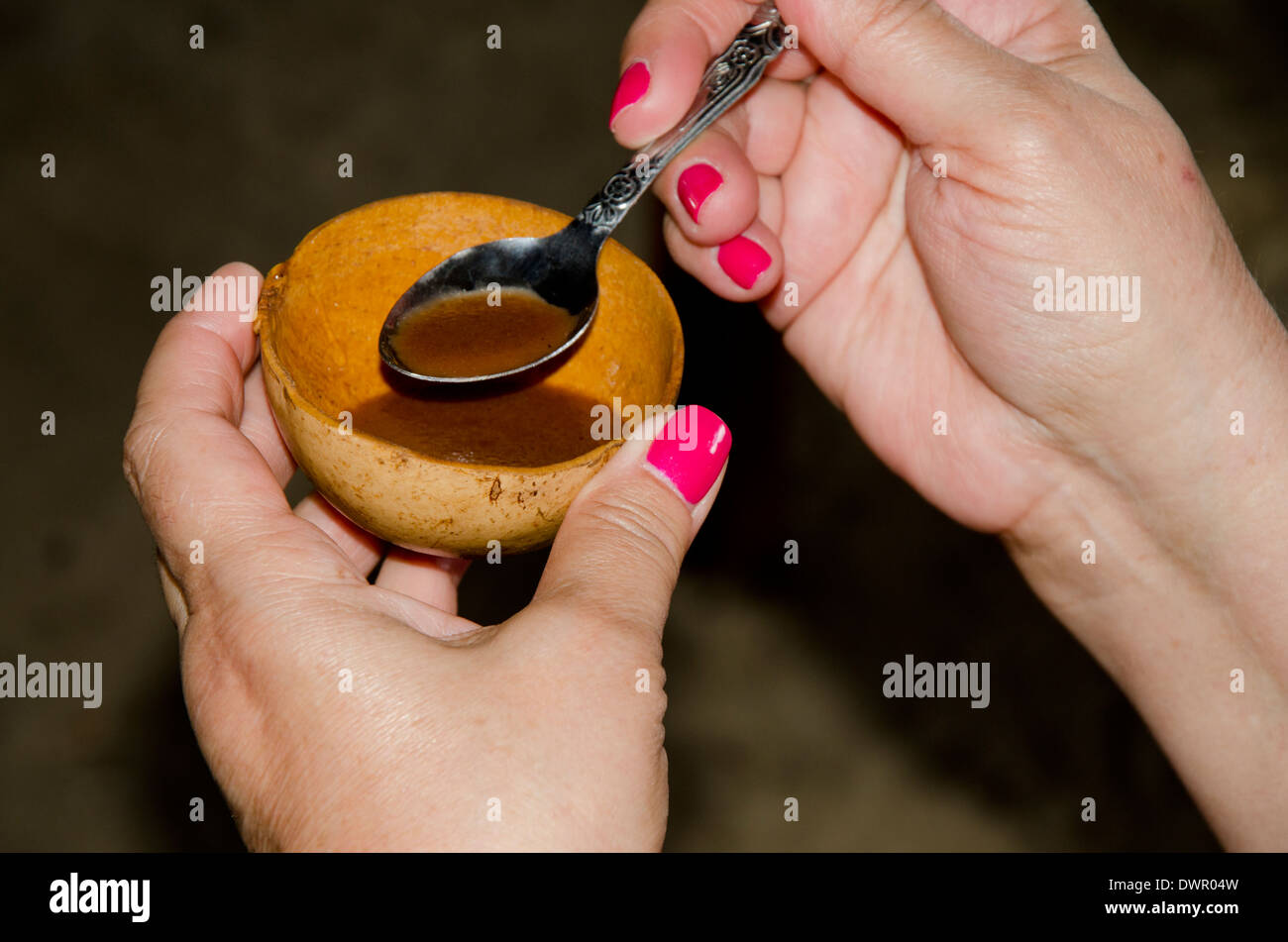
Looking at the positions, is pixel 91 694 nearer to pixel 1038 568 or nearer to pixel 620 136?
pixel 620 136

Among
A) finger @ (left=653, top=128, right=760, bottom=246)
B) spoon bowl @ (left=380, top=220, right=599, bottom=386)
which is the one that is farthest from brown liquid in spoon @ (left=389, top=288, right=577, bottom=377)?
finger @ (left=653, top=128, right=760, bottom=246)

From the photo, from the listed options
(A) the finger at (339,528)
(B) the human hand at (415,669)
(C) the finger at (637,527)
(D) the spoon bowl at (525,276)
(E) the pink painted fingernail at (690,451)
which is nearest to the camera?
(B) the human hand at (415,669)

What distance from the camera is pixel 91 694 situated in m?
2.46

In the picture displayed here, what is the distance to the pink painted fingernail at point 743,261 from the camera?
1.65m

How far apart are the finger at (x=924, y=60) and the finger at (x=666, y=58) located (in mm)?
149

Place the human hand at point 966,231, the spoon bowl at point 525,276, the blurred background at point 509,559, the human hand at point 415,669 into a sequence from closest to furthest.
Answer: the human hand at point 415,669 → the human hand at point 966,231 → the spoon bowl at point 525,276 → the blurred background at point 509,559

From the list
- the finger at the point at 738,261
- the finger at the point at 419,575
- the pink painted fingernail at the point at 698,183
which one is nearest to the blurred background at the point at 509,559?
the finger at the point at 419,575

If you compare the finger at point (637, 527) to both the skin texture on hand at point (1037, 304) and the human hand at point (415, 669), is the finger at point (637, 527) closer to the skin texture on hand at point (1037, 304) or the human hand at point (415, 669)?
the human hand at point (415, 669)

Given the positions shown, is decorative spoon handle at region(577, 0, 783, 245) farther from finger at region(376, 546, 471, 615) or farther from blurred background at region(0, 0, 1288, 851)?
blurred background at region(0, 0, 1288, 851)

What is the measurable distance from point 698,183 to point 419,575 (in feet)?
2.24

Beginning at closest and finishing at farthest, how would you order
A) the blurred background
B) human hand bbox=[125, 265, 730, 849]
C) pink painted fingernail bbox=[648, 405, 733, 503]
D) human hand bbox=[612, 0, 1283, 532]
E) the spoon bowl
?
1. human hand bbox=[125, 265, 730, 849]
2. pink painted fingernail bbox=[648, 405, 733, 503]
3. human hand bbox=[612, 0, 1283, 532]
4. the spoon bowl
5. the blurred background

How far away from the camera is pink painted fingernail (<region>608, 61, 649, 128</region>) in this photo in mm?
1481

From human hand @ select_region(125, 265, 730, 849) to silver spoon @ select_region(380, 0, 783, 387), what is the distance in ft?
0.98

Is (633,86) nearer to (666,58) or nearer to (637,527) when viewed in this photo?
(666,58)
